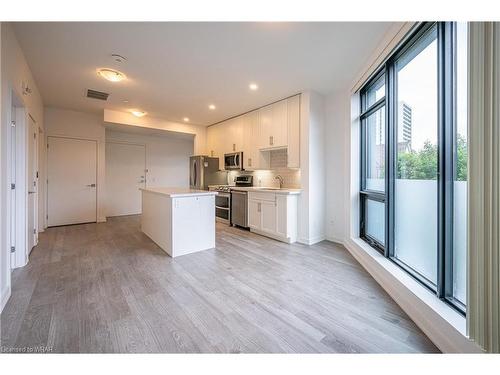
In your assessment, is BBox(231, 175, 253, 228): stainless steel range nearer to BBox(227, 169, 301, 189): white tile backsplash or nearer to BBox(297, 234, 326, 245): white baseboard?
BBox(227, 169, 301, 189): white tile backsplash

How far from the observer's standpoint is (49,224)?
4.82m

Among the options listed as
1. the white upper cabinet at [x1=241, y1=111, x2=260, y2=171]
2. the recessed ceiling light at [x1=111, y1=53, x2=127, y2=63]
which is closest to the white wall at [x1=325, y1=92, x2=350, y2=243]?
the white upper cabinet at [x1=241, y1=111, x2=260, y2=171]

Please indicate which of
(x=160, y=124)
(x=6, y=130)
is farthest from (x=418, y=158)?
(x=160, y=124)

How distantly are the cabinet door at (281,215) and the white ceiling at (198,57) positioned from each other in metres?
1.91

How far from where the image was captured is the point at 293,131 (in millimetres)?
3994

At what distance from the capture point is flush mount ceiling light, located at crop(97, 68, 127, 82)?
3.04 metres

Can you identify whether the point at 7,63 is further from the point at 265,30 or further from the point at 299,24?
the point at 299,24

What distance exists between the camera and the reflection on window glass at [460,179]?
1.49m

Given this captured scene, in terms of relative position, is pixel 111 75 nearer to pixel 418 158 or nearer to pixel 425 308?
pixel 418 158

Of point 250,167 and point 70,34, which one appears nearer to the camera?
point 70,34

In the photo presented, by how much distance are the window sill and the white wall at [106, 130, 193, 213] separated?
6.21m

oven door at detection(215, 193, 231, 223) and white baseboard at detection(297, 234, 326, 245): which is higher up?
oven door at detection(215, 193, 231, 223)

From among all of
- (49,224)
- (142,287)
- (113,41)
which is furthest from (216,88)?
(49,224)

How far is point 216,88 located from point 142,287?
3121 millimetres
